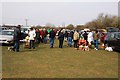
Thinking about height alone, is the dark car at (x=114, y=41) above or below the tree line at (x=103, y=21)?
below

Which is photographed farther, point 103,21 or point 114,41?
point 103,21

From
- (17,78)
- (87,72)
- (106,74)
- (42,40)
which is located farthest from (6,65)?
(42,40)

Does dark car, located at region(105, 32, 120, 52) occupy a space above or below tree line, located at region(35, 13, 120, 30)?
below

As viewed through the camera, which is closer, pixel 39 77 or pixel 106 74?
pixel 39 77

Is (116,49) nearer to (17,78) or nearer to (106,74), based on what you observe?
(106,74)

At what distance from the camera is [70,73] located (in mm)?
9672

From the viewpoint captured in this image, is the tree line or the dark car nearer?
the dark car

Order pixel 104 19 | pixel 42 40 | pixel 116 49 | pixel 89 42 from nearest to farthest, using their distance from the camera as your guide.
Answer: pixel 116 49, pixel 89 42, pixel 42 40, pixel 104 19

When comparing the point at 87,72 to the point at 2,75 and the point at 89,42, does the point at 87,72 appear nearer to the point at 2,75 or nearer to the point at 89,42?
the point at 2,75

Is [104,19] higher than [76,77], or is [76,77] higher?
[104,19]

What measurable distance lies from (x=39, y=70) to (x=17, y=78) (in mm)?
1751

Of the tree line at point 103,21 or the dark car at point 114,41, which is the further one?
the tree line at point 103,21

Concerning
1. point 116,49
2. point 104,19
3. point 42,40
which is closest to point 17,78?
point 116,49

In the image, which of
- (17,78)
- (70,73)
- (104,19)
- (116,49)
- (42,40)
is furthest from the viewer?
(104,19)
